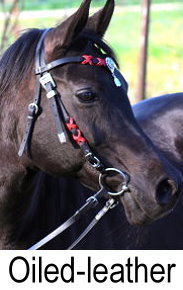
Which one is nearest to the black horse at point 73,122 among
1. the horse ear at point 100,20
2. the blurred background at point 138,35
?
the horse ear at point 100,20

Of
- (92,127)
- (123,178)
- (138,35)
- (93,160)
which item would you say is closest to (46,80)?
(92,127)

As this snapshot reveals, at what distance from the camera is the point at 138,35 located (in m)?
17.9

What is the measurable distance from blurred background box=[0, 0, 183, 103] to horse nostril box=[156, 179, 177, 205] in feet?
23.1

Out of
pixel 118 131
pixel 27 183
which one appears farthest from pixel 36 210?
pixel 118 131

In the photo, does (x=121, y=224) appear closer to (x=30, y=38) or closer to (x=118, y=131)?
(x=118, y=131)

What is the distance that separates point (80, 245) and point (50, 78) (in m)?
1.06

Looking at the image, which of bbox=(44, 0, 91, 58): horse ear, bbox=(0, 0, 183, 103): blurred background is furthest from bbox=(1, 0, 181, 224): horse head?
bbox=(0, 0, 183, 103): blurred background

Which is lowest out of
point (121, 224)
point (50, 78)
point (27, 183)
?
point (121, 224)

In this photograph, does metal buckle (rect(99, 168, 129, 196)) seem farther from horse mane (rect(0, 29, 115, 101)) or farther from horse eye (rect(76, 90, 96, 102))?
horse mane (rect(0, 29, 115, 101))

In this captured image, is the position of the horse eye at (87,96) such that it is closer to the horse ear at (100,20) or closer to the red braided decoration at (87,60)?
the red braided decoration at (87,60)

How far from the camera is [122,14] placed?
19672mm

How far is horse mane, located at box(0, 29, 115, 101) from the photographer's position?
3.34 m

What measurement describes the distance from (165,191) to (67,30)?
0.89m

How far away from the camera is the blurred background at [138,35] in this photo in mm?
13531
